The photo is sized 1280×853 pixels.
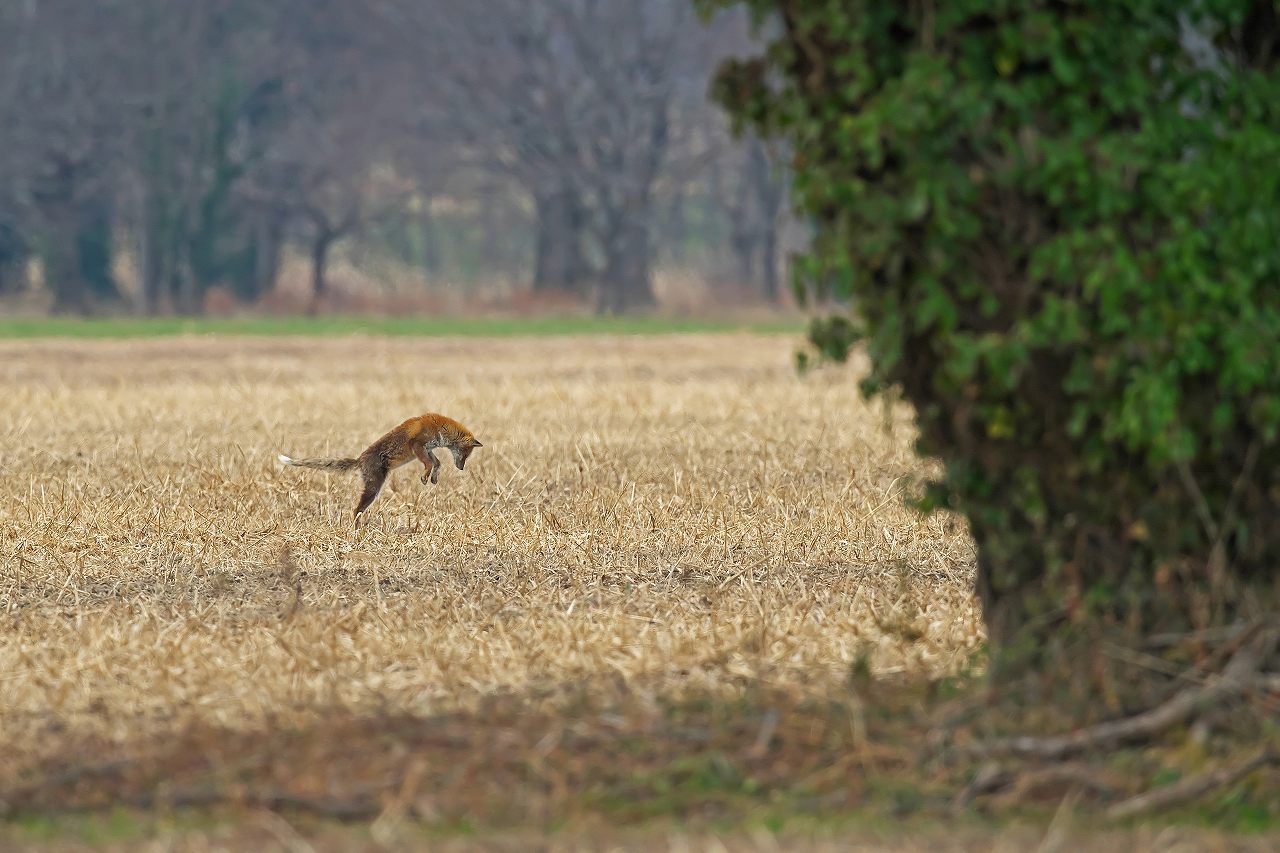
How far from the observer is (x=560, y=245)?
197 ft

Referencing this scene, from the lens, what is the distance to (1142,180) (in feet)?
19.5

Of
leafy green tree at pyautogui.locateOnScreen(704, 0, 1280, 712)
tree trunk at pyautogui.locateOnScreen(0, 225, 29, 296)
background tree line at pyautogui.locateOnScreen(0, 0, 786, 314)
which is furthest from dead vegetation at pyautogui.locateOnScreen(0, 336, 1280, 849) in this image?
tree trunk at pyautogui.locateOnScreen(0, 225, 29, 296)

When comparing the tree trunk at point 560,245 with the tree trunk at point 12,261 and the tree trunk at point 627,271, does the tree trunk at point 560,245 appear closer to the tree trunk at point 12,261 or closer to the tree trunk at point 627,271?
the tree trunk at point 627,271

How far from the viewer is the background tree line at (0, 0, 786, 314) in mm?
53375

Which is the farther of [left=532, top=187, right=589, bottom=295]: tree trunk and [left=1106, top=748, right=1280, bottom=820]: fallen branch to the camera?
[left=532, top=187, right=589, bottom=295]: tree trunk

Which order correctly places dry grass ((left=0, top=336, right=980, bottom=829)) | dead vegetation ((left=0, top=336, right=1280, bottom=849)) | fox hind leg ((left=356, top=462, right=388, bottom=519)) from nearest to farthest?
1. dead vegetation ((left=0, top=336, right=1280, bottom=849))
2. dry grass ((left=0, top=336, right=980, bottom=829))
3. fox hind leg ((left=356, top=462, right=388, bottom=519))

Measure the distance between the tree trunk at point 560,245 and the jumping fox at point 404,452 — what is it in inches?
1708

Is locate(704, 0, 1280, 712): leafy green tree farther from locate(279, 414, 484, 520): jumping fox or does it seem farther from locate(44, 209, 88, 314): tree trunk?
locate(44, 209, 88, 314): tree trunk

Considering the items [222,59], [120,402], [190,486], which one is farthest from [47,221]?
[190,486]

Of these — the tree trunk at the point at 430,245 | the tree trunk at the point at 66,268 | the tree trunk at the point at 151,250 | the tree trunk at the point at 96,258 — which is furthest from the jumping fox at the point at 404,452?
the tree trunk at the point at 430,245

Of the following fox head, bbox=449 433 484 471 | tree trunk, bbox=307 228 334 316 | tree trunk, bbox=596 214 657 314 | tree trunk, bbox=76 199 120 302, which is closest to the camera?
fox head, bbox=449 433 484 471

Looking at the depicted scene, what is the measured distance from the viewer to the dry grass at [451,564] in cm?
712

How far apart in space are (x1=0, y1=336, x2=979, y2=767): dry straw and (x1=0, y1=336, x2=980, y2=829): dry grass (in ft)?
0.08

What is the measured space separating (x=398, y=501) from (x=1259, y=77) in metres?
6.58
